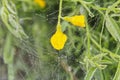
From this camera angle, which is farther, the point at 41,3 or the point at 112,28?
the point at 41,3

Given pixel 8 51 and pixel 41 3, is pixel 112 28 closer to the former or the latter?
pixel 41 3

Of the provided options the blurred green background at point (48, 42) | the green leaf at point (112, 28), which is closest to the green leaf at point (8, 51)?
the blurred green background at point (48, 42)

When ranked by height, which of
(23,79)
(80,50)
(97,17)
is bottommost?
(23,79)

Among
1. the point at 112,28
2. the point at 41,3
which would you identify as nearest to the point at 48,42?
the point at 41,3

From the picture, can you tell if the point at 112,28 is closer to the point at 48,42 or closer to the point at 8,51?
Result: the point at 48,42

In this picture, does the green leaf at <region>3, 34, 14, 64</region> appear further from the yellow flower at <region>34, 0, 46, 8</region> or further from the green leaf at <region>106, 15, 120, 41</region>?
the green leaf at <region>106, 15, 120, 41</region>

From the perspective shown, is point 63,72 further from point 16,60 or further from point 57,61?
point 16,60

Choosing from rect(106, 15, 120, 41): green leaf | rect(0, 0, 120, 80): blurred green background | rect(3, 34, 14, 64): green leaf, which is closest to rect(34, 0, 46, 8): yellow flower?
rect(0, 0, 120, 80): blurred green background

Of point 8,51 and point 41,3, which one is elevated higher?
point 41,3

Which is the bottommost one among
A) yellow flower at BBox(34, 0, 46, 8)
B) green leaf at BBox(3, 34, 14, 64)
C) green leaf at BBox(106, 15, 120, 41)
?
green leaf at BBox(3, 34, 14, 64)

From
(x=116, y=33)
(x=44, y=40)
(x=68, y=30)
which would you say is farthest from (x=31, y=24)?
(x=116, y=33)

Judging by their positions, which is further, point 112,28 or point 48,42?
point 48,42
